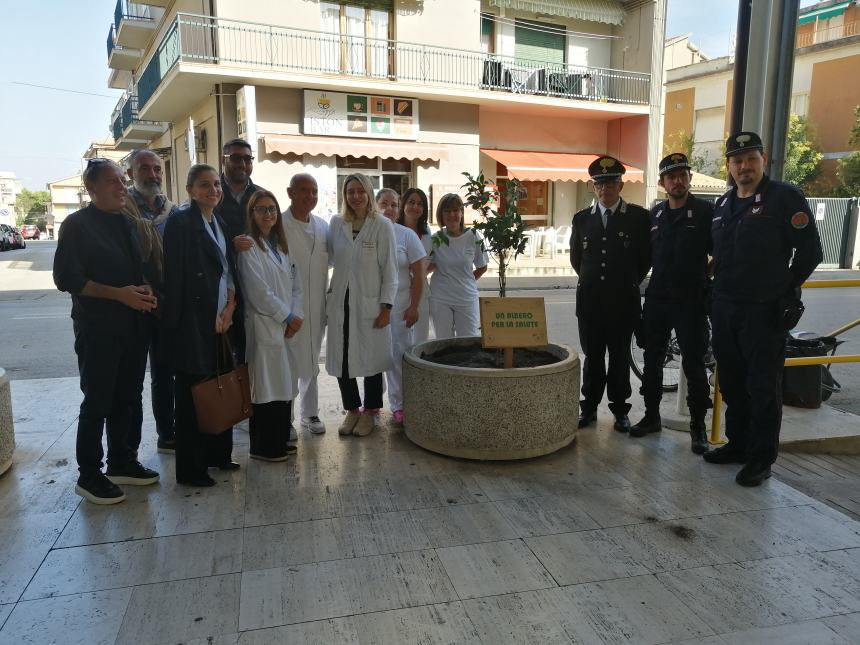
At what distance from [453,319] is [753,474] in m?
2.50

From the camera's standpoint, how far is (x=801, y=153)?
92.6 feet

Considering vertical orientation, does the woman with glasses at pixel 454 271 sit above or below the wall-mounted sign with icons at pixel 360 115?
below

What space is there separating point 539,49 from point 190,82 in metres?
10.6

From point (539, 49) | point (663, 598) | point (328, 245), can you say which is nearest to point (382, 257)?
point (328, 245)

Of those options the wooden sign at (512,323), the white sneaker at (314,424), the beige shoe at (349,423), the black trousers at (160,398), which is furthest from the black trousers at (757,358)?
the black trousers at (160,398)

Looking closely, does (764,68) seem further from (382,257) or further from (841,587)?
(841,587)

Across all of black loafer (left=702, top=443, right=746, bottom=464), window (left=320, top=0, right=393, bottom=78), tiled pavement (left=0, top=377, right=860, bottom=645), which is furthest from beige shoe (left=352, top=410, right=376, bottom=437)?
window (left=320, top=0, right=393, bottom=78)

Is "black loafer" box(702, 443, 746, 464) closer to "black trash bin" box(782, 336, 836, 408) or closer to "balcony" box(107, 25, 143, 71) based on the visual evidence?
"black trash bin" box(782, 336, 836, 408)

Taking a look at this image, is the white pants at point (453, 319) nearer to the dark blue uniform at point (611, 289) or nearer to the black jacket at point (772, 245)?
the dark blue uniform at point (611, 289)

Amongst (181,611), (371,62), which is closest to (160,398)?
(181,611)

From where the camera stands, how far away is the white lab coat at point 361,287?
4695mm

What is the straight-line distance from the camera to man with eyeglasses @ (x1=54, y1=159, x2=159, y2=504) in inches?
141

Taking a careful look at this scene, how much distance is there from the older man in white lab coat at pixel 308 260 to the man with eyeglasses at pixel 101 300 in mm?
1049

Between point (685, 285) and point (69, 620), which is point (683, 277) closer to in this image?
point (685, 285)
